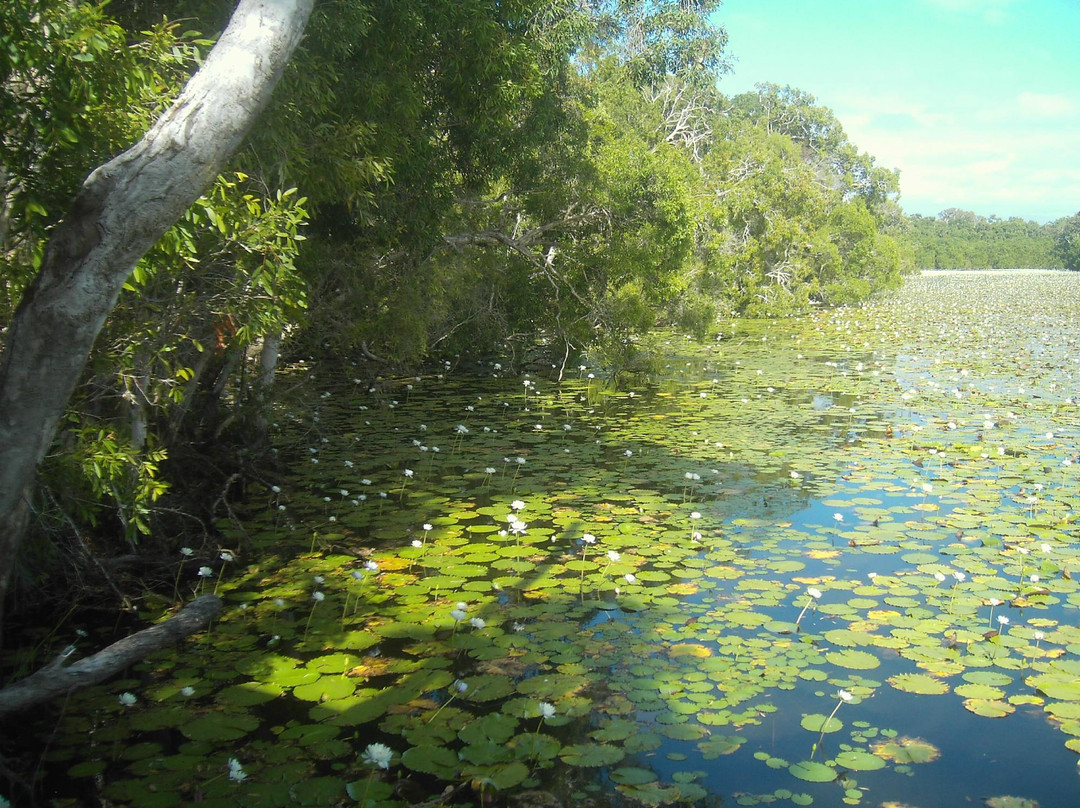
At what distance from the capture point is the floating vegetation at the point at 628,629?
2879mm

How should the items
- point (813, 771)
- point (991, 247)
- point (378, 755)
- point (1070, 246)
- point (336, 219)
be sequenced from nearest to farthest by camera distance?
point (378, 755), point (813, 771), point (336, 219), point (1070, 246), point (991, 247)

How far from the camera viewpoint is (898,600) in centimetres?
416

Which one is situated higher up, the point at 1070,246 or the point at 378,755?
the point at 1070,246

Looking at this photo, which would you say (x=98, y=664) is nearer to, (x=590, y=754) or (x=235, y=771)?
(x=235, y=771)

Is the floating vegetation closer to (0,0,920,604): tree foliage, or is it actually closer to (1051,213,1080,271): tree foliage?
(0,0,920,604): tree foliage

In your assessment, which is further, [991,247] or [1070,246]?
[991,247]

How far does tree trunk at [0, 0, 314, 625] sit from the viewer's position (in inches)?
112

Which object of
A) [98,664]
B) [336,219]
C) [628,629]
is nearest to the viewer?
[98,664]

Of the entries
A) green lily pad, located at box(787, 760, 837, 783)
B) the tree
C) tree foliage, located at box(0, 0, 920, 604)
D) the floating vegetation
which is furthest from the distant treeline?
green lily pad, located at box(787, 760, 837, 783)

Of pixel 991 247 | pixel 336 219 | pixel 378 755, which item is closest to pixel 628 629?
pixel 378 755

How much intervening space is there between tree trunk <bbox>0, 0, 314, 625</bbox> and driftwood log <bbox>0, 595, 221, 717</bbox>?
0.39 m

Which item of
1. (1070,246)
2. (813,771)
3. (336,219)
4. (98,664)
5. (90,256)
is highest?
(1070,246)

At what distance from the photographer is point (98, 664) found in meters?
3.16

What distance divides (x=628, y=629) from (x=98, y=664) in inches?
80.6
